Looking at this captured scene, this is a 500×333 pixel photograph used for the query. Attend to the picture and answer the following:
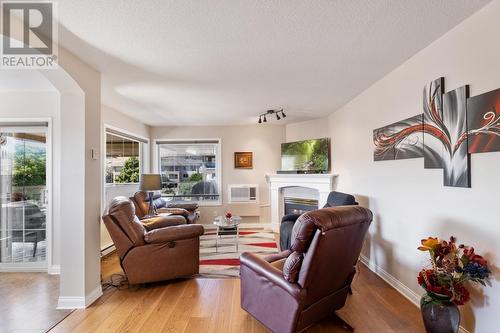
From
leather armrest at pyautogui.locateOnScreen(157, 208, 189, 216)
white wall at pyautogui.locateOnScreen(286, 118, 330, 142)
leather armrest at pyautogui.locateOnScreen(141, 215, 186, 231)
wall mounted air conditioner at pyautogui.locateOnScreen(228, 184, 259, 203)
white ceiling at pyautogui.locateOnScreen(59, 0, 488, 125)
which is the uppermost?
white ceiling at pyautogui.locateOnScreen(59, 0, 488, 125)

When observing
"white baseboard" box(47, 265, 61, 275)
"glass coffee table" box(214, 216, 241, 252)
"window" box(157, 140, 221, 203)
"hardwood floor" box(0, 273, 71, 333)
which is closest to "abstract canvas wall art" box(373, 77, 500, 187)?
"glass coffee table" box(214, 216, 241, 252)

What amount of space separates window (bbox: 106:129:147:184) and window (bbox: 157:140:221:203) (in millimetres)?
612

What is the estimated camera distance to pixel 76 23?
6.19 feet

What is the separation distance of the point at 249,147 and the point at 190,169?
4.98ft

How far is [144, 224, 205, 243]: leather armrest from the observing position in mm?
2836

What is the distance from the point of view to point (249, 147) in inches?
232

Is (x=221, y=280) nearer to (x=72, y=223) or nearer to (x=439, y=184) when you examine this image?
(x=72, y=223)

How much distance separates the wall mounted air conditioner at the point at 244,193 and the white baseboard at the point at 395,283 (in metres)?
2.81

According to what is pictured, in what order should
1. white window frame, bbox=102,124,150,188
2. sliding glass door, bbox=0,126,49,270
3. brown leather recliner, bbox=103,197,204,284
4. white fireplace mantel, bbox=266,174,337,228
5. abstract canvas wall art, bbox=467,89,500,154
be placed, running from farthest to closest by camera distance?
white fireplace mantel, bbox=266,174,337,228, white window frame, bbox=102,124,150,188, sliding glass door, bbox=0,126,49,270, brown leather recliner, bbox=103,197,204,284, abstract canvas wall art, bbox=467,89,500,154

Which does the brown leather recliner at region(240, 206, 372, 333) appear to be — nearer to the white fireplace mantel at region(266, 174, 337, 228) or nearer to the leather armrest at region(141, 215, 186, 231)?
the leather armrest at region(141, 215, 186, 231)

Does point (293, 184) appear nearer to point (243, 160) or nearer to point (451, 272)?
point (243, 160)

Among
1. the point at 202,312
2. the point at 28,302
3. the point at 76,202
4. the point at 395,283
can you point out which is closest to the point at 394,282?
the point at 395,283

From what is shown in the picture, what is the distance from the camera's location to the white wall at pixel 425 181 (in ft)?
5.73

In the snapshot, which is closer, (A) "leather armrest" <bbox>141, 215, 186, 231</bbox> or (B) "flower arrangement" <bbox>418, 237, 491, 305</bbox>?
(B) "flower arrangement" <bbox>418, 237, 491, 305</bbox>
